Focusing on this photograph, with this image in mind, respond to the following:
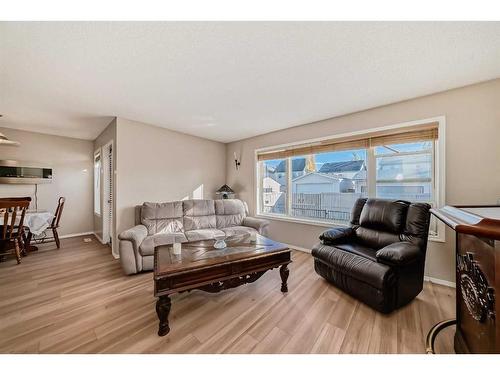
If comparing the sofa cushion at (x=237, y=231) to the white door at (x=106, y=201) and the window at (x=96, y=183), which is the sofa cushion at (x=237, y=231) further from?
the window at (x=96, y=183)

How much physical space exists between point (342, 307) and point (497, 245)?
1.40 meters

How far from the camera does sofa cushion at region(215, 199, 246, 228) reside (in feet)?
12.1

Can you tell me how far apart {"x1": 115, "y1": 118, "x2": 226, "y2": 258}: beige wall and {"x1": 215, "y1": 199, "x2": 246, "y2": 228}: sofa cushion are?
33.0 inches

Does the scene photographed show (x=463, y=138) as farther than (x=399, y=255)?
Yes

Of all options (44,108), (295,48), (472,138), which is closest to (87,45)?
(295,48)

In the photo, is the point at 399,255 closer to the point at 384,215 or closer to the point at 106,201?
the point at 384,215

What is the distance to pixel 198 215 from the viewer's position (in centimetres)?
354

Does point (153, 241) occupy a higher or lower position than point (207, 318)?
higher

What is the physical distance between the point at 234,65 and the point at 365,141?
2.21 metres

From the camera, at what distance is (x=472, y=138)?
2.12 meters

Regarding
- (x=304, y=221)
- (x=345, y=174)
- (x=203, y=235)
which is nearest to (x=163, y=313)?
(x=203, y=235)

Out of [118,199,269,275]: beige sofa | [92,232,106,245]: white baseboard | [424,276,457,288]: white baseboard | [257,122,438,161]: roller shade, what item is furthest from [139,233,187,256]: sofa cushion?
[424,276,457,288]: white baseboard

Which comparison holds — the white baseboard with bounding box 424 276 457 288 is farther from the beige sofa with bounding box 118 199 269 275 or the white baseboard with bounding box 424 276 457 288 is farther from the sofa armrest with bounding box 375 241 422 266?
the beige sofa with bounding box 118 199 269 275

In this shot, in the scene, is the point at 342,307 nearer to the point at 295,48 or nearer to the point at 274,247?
the point at 274,247
